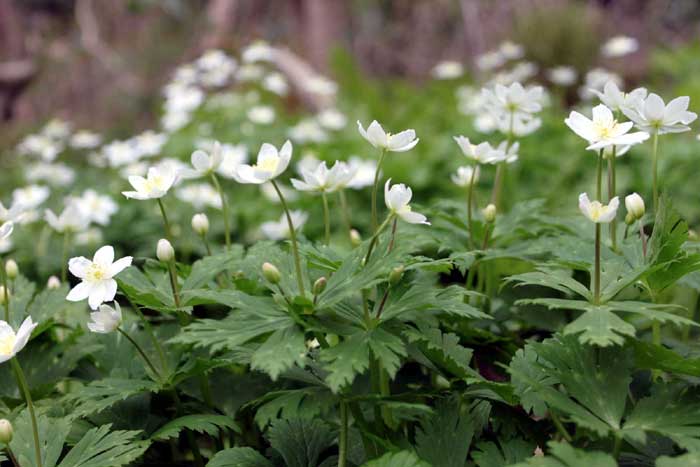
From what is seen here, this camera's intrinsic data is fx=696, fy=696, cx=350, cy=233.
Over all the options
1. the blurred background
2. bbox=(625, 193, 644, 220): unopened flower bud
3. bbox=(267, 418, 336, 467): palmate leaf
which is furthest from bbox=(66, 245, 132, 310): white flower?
the blurred background

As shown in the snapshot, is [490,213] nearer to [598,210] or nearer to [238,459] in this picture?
[598,210]

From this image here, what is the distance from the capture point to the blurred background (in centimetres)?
703

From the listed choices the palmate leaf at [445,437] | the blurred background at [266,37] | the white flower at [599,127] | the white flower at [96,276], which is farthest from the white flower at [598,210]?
the blurred background at [266,37]

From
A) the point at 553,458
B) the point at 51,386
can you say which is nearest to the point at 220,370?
the point at 51,386

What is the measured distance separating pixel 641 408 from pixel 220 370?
31.9 inches

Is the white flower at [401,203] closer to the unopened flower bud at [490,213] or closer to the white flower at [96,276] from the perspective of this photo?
the unopened flower bud at [490,213]

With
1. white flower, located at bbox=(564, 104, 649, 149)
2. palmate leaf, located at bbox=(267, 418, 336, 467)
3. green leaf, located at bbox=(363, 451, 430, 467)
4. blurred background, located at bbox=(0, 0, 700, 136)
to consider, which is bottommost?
blurred background, located at bbox=(0, 0, 700, 136)

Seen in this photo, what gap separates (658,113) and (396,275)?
1.98 ft

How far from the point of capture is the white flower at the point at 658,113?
4.27ft

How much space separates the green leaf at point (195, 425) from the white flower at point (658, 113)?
3.09ft

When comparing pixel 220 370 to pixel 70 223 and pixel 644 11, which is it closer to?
pixel 70 223

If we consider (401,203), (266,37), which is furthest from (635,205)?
(266,37)

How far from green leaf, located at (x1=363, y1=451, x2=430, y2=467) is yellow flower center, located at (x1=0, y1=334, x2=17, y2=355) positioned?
0.62 metres

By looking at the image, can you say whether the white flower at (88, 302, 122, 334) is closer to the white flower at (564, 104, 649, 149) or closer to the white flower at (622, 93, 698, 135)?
the white flower at (564, 104, 649, 149)
